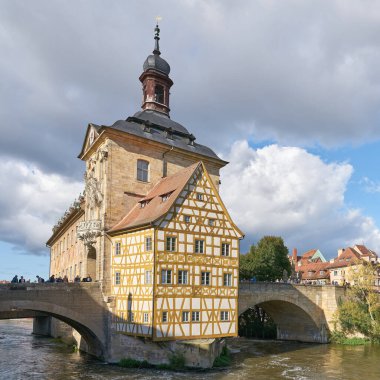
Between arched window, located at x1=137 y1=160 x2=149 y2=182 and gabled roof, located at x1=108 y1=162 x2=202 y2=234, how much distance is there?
1.07m

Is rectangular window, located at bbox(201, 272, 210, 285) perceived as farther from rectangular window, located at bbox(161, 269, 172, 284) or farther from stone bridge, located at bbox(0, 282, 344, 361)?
stone bridge, located at bbox(0, 282, 344, 361)

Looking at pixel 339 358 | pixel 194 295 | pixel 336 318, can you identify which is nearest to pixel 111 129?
pixel 194 295

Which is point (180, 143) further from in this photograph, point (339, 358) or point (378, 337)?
point (378, 337)

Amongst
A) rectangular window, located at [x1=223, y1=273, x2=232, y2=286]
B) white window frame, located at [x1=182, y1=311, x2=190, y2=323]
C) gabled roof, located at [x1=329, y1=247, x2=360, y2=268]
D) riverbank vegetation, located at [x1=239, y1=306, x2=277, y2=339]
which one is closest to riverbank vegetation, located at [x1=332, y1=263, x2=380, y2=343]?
riverbank vegetation, located at [x1=239, y1=306, x2=277, y2=339]

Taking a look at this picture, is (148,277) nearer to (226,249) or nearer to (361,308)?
(226,249)

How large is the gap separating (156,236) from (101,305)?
6012 mm

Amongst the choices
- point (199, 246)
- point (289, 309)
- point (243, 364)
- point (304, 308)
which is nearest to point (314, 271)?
point (289, 309)

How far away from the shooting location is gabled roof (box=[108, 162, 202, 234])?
24391mm

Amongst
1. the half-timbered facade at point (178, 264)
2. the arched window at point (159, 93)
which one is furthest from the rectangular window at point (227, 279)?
the arched window at point (159, 93)

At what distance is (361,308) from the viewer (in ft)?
122

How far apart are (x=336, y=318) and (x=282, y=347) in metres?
5.51

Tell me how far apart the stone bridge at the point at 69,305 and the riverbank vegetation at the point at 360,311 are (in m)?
20.5

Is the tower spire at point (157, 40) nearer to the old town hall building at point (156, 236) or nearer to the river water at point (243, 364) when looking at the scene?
the old town hall building at point (156, 236)

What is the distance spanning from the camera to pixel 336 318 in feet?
120
